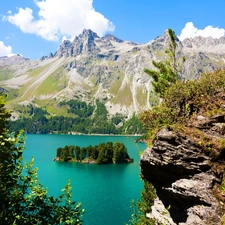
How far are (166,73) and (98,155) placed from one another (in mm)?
115460

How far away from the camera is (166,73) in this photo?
24625mm

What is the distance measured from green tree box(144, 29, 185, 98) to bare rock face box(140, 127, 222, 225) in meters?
10.0

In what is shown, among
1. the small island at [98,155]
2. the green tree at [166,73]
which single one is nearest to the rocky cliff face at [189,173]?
the green tree at [166,73]

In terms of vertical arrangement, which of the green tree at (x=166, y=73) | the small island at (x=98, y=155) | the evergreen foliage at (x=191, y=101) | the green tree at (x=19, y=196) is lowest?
the small island at (x=98, y=155)

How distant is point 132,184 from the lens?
85688 mm

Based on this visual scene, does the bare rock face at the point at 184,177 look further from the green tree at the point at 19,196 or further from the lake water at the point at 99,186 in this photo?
the lake water at the point at 99,186

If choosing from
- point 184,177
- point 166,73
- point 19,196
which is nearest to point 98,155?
point 166,73

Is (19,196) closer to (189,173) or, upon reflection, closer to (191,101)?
(189,173)

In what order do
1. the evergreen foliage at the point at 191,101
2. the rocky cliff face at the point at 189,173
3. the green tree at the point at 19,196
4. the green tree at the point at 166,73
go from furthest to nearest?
the green tree at the point at 166,73 < the evergreen foliage at the point at 191,101 < the rocky cliff face at the point at 189,173 < the green tree at the point at 19,196

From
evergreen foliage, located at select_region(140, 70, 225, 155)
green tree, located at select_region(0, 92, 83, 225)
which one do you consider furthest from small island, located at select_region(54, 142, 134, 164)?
green tree, located at select_region(0, 92, 83, 225)

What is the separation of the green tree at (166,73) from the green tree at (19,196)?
47.1 feet

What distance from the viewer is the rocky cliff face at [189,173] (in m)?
11.6

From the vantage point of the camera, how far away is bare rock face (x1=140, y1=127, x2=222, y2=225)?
1159cm

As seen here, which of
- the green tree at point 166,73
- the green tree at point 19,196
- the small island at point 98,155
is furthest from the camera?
the small island at point 98,155
